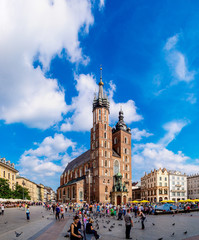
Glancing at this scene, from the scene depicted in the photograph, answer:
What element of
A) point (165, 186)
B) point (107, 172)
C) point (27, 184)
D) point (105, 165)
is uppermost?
point (105, 165)

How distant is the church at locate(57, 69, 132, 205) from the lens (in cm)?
6083

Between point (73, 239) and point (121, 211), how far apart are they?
683 inches

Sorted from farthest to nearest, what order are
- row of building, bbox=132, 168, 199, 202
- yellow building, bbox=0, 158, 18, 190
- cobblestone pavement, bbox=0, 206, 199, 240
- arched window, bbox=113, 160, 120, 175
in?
row of building, bbox=132, 168, 199, 202 → arched window, bbox=113, 160, 120, 175 → yellow building, bbox=0, 158, 18, 190 → cobblestone pavement, bbox=0, 206, 199, 240

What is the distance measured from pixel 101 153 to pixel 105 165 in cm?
355

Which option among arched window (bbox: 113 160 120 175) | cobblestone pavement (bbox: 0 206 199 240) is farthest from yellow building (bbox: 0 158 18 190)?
cobblestone pavement (bbox: 0 206 199 240)

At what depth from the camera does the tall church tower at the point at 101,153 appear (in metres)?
60.7

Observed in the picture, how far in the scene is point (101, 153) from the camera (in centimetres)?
6341

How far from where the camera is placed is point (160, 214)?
30.5 metres

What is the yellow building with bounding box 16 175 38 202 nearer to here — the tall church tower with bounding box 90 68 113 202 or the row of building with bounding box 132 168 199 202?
the tall church tower with bounding box 90 68 113 202

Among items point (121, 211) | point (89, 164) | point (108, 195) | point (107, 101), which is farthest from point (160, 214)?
point (107, 101)

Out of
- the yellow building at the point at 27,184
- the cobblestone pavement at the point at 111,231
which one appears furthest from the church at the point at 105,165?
the cobblestone pavement at the point at 111,231

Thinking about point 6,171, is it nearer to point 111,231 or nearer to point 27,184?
point 27,184

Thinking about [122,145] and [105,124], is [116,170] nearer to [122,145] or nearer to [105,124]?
[122,145]

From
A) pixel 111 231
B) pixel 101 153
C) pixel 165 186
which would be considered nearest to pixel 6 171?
pixel 101 153
